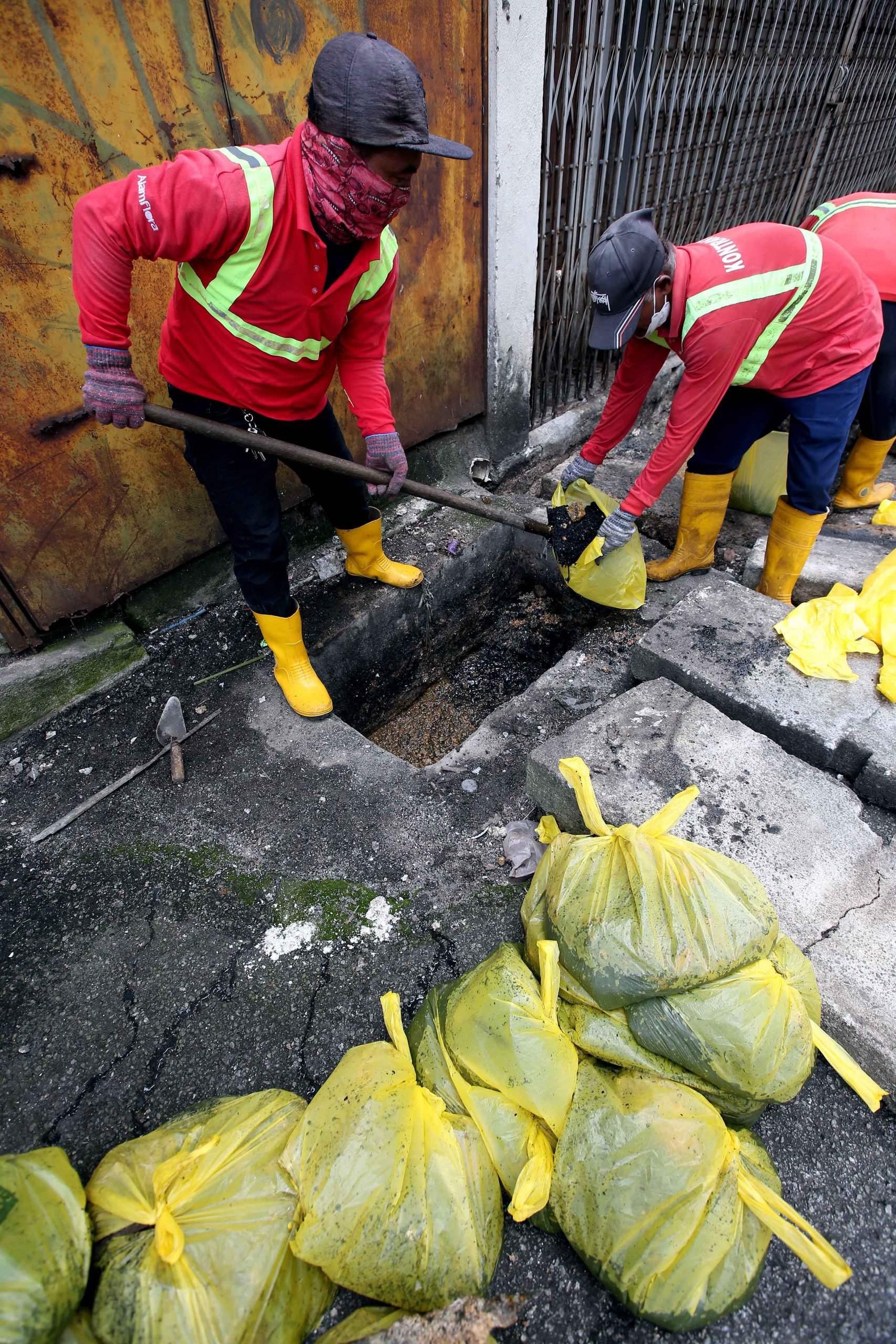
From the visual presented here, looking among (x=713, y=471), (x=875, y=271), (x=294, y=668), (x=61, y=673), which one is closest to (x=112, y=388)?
(x=294, y=668)

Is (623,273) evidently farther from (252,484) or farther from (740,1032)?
(740,1032)

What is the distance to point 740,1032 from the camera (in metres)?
1.31

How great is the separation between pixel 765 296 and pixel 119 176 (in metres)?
2.33

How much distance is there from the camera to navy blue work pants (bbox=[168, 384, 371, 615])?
2.13 meters

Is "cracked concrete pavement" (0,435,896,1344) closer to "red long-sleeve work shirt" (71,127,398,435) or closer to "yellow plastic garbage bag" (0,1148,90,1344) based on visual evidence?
"yellow plastic garbage bag" (0,1148,90,1344)

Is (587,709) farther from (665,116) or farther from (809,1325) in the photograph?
(665,116)

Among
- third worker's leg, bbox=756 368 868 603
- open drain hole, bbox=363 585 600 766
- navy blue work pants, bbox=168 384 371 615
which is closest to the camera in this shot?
navy blue work pants, bbox=168 384 371 615

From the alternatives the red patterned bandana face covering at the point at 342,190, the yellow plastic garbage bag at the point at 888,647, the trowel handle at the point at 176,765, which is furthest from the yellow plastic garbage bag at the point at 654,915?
the red patterned bandana face covering at the point at 342,190

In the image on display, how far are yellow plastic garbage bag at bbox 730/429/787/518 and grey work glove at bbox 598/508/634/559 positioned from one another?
51.2 inches

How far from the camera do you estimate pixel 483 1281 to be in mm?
1223

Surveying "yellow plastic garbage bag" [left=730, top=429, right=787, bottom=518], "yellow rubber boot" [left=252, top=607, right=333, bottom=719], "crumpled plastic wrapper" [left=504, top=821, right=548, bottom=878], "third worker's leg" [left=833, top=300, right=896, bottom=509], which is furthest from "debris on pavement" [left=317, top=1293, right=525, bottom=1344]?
"third worker's leg" [left=833, top=300, right=896, bottom=509]

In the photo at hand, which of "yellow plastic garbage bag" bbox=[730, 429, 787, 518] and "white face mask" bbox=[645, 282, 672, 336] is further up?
"white face mask" bbox=[645, 282, 672, 336]

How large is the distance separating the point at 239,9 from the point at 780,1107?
367 centimetres

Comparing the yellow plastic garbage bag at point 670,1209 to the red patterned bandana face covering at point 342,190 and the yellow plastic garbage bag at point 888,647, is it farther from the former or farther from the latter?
the red patterned bandana face covering at point 342,190
